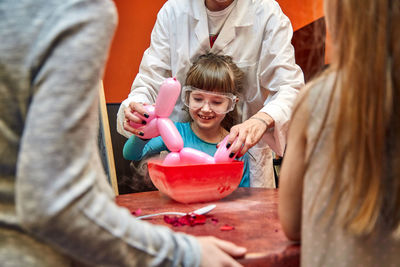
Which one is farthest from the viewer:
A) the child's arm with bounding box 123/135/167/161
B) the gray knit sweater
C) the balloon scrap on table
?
the child's arm with bounding box 123/135/167/161

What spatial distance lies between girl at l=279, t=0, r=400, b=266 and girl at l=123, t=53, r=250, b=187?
103 cm

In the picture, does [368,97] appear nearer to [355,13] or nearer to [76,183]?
[355,13]

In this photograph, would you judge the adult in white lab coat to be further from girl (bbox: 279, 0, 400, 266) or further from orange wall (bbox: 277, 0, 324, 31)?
girl (bbox: 279, 0, 400, 266)

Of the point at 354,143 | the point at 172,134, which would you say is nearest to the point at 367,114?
the point at 354,143

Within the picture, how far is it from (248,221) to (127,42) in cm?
223

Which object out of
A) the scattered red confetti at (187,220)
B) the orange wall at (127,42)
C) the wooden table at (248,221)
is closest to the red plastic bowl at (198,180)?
the wooden table at (248,221)

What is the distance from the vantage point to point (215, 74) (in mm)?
1755

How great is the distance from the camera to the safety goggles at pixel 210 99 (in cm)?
165

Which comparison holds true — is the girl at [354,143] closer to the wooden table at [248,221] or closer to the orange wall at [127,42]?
the wooden table at [248,221]

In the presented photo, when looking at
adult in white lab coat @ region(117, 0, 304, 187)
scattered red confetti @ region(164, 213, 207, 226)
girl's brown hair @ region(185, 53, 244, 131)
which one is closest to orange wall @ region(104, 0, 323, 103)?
adult in white lab coat @ region(117, 0, 304, 187)

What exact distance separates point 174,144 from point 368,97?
2.42 feet

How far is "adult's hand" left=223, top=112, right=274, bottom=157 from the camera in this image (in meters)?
1.21

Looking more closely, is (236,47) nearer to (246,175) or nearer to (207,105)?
(207,105)

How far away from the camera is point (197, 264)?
21.0 inches
